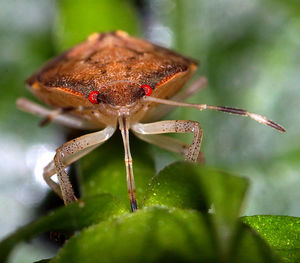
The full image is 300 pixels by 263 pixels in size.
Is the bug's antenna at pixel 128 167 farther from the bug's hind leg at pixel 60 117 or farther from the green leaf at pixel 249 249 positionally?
the bug's hind leg at pixel 60 117

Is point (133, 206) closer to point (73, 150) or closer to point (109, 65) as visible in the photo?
point (73, 150)

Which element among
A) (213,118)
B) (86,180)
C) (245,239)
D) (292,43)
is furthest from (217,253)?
(292,43)

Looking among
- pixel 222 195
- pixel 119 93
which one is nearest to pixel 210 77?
pixel 119 93

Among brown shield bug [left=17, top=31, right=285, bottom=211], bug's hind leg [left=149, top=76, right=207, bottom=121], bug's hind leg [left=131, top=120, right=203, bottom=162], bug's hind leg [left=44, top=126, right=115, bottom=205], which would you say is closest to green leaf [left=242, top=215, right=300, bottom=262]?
brown shield bug [left=17, top=31, right=285, bottom=211]

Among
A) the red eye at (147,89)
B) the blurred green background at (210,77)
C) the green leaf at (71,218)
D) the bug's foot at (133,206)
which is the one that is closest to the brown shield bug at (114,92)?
the red eye at (147,89)

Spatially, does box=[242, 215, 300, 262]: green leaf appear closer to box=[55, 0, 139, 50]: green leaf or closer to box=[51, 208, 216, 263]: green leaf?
box=[51, 208, 216, 263]: green leaf

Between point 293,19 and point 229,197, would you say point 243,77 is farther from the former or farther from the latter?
point 229,197
